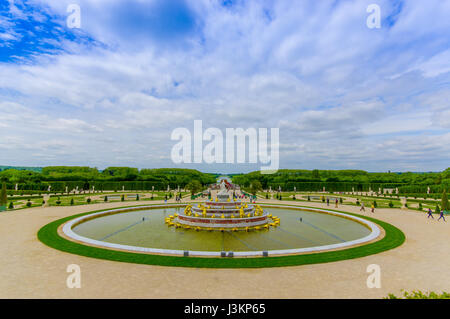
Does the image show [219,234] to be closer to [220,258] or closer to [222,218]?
[222,218]

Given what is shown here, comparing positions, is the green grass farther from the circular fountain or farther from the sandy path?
the circular fountain

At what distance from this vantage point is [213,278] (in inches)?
408

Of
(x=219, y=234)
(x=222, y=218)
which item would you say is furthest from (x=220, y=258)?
(x=222, y=218)

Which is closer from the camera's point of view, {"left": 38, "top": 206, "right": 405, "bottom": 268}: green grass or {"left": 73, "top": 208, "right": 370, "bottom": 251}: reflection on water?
{"left": 38, "top": 206, "right": 405, "bottom": 268}: green grass

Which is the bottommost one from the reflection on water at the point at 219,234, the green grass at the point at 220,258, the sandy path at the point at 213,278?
the reflection on water at the point at 219,234

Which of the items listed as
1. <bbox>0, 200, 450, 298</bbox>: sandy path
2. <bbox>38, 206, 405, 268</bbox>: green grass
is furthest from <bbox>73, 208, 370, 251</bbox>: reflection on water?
<bbox>0, 200, 450, 298</bbox>: sandy path

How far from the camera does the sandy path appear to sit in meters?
8.95

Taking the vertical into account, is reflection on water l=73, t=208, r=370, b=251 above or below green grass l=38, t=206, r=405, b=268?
below

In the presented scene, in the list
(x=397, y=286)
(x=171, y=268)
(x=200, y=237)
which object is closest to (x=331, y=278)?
(x=397, y=286)

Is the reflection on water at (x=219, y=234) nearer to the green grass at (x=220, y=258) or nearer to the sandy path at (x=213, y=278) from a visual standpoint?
the green grass at (x=220, y=258)

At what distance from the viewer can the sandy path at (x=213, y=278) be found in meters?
8.95

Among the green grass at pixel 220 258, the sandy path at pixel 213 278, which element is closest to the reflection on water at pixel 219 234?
the green grass at pixel 220 258
